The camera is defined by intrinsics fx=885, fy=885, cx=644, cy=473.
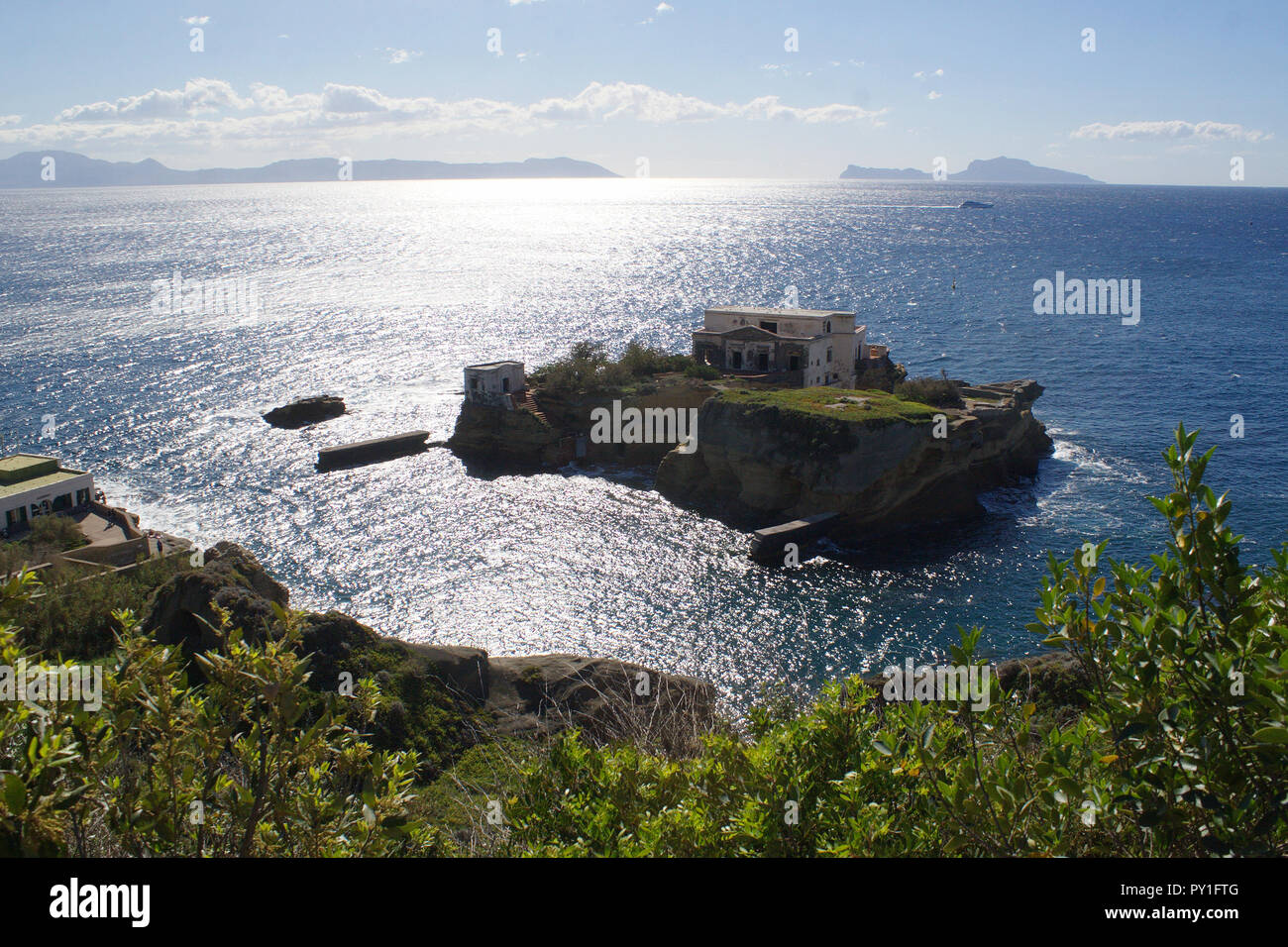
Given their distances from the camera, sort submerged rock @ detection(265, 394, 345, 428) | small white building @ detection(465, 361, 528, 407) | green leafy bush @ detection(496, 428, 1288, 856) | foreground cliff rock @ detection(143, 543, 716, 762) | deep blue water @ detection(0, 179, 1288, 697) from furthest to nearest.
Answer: submerged rock @ detection(265, 394, 345, 428) → small white building @ detection(465, 361, 528, 407) → deep blue water @ detection(0, 179, 1288, 697) → foreground cliff rock @ detection(143, 543, 716, 762) → green leafy bush @ detection(496, 428, 1288, 856)

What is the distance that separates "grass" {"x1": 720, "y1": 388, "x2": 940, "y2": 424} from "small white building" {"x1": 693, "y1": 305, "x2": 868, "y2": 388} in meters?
5.83

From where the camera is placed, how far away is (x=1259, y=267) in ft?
440

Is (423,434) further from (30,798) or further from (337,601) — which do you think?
(30,798)

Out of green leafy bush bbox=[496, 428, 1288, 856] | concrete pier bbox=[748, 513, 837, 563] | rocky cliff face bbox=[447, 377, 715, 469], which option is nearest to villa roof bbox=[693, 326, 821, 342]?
rocky cliff face bbox=[447, 377, 715, 469]

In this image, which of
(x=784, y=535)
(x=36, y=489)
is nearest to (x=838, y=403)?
(x=784, y=535)

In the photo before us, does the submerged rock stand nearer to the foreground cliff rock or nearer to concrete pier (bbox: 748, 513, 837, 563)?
concrete pier (bbox: 748, 513, 837, 563)

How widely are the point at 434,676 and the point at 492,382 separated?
38068 millimetres

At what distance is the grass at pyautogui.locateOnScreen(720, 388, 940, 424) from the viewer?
47438 millimetres

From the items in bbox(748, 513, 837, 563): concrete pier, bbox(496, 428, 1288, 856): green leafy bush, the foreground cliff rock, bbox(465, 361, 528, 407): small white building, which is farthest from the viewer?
bbox(465, 361, 528, 407): small white building

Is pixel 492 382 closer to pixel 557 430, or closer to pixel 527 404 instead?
pixel 527 404

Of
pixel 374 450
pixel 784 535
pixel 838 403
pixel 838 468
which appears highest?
pixel 838 403

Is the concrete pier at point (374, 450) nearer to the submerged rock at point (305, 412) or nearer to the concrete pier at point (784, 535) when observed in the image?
the submerged rock at point (305, 412)

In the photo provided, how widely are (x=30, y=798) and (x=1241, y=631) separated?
6.96 m

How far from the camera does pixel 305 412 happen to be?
6638 centimetres
